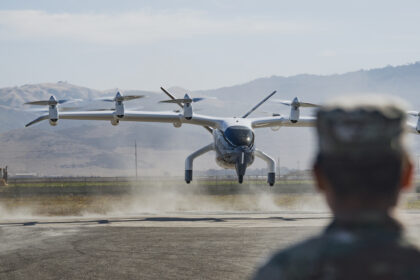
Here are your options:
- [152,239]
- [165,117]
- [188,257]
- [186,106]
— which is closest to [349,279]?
[188,257]

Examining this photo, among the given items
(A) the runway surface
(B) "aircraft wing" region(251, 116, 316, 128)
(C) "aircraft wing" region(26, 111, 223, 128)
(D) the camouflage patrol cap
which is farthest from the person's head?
(B) "aircraft wing" region(251, 116, 316, 128)

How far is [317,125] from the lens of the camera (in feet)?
8.80

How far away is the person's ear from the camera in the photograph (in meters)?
2.69

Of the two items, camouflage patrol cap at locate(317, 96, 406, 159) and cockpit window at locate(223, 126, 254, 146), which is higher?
camouflage patrol cap at locate(317, 96, 406, 159)

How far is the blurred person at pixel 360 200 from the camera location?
8.33 ft

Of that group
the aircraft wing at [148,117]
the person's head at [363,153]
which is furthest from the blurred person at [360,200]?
the aircraft wing at [148,117]

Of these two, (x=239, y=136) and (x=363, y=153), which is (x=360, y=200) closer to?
(x=363, y=153)

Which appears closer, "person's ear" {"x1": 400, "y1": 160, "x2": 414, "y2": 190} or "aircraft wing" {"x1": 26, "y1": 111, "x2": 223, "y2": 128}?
"person's ear" {"x1": 400, "y1": 160, "x2": 414, "y2": 190}

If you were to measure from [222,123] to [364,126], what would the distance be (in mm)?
39697

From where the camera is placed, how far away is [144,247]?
80.1ft

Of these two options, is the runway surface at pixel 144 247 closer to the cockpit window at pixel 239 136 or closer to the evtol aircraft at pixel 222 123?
the evtol aircraft at pixel 222 123

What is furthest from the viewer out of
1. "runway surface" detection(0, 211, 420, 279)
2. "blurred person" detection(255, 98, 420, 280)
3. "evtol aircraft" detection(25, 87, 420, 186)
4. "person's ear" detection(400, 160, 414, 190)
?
"evtol aircraft" detection(25, 87, 420, 186)

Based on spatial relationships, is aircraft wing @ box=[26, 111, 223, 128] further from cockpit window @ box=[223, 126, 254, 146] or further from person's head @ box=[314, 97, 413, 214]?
person's head @ box=[314, 97, 413, 214]

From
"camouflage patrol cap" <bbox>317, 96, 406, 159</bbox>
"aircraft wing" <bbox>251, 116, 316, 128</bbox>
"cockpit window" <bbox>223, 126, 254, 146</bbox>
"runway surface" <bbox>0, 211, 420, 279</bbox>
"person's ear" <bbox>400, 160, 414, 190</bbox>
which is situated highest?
"aircraft wing" <bbox>251, 116, 316, 128</bbox>
